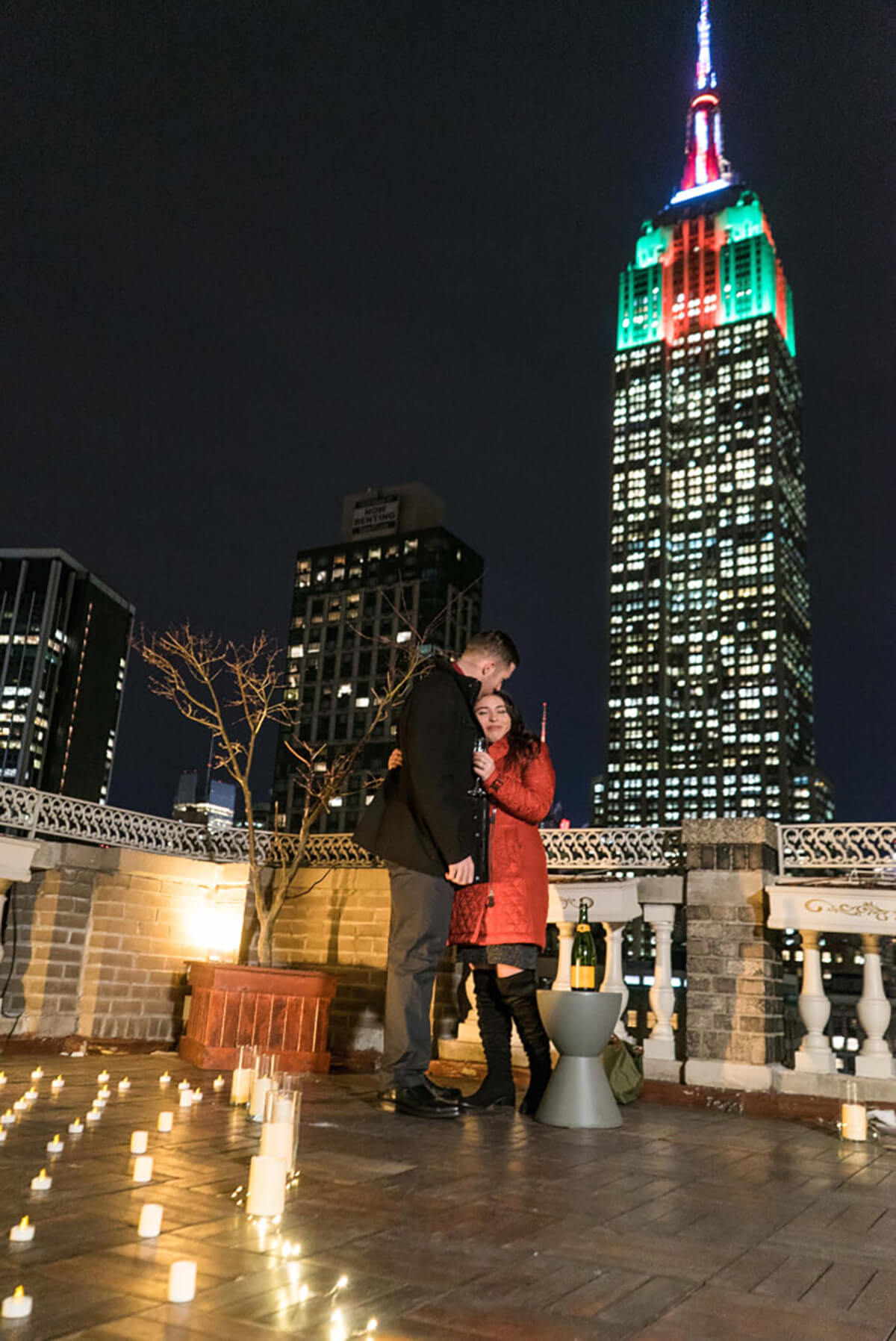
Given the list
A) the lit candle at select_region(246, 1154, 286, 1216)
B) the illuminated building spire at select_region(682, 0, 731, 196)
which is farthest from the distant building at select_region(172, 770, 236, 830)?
the lit candle at select_region(246, 1154, 286, 1216)

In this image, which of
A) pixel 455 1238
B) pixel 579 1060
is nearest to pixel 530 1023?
pixel 579 1060

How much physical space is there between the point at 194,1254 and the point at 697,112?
158 meters

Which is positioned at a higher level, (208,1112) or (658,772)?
(658,772)

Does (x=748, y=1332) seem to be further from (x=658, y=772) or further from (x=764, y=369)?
(x=764, y=369)

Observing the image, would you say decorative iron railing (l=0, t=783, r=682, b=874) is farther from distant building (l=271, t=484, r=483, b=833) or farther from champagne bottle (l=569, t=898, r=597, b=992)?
distant building (l=271, t=484, r=483, b=833)

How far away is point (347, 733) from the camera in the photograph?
91.7 metres

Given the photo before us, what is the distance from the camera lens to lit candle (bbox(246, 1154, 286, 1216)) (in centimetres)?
217

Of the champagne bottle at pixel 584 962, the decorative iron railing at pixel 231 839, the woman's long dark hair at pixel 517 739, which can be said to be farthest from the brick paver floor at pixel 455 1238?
the decorative iron railing at pixel 231 839

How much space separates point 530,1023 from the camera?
14.2 feet

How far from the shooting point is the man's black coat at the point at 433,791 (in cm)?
400

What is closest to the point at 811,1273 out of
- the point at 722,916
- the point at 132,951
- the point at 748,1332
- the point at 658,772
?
the point at 748,1332

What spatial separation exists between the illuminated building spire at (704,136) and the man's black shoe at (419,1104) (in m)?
153

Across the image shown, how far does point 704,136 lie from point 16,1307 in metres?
161

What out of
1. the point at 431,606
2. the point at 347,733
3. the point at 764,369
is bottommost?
the point at 347,733
